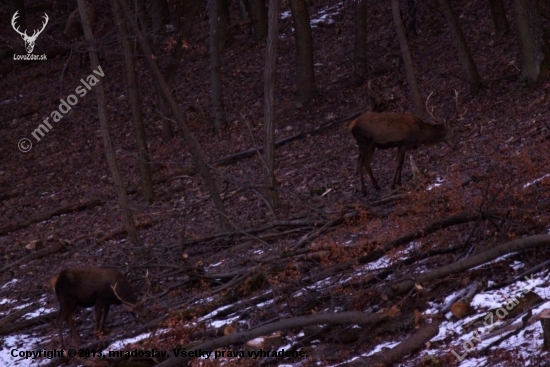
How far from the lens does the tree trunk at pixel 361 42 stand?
2158 centimetres

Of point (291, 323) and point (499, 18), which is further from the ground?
point (499, 18)

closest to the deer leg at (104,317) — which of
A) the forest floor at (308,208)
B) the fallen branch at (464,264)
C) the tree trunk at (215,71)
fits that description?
the forest floor at (308,208)

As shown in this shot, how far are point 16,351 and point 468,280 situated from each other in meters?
5.58

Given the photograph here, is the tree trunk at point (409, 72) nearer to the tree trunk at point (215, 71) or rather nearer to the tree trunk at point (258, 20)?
the tree trunk at point (215, 71)

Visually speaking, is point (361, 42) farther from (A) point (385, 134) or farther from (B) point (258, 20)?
(A) point (385, 134)

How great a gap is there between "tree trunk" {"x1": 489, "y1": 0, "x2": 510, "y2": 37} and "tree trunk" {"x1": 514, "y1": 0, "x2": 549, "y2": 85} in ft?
13.0

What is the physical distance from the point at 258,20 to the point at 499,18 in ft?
30.5

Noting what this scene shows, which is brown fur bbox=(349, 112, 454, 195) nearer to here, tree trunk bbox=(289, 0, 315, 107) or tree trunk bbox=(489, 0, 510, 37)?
tree trunk bbox=(289, 0, 315, 107)

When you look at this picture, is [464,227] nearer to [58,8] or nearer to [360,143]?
[360,143]

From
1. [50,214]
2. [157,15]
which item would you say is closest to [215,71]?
[157,15]

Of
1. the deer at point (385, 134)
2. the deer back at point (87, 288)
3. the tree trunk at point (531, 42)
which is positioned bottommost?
the deer back at point (87, 288)

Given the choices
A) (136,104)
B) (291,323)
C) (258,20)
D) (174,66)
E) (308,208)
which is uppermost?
(258,20)

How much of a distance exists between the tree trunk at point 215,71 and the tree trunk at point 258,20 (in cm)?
620

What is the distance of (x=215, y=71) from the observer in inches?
840
